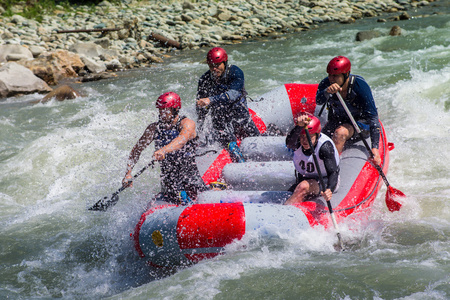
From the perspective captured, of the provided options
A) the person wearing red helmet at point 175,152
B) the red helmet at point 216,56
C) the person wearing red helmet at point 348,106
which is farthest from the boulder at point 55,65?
the person wearing red helmet at point 348,106

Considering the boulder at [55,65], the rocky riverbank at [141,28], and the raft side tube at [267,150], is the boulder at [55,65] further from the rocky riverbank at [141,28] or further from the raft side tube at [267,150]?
the raft side tube at [267,150]

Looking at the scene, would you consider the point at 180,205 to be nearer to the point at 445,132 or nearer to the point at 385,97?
the point at 445,132

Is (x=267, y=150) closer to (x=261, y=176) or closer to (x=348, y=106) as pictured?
(x=261, y=176)

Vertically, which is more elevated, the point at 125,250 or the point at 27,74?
the point at 27,74

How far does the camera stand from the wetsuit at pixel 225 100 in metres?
5.94

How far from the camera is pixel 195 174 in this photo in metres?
4.87

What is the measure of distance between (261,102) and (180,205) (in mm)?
2493

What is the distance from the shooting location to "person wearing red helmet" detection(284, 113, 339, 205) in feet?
14.6

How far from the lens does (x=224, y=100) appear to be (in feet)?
19.3

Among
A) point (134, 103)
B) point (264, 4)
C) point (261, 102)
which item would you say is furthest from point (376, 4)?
point (261, 102)

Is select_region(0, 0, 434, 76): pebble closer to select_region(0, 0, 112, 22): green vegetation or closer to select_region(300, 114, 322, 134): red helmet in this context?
select_region(0, 0, 112, 22): green vegetation

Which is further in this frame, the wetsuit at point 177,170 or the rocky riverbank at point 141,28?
the rocky riverbank at point 141,28

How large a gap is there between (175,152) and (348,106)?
1975 mm

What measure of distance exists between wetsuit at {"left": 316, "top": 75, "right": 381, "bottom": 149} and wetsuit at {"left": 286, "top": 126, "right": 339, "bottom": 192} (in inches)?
30.0
